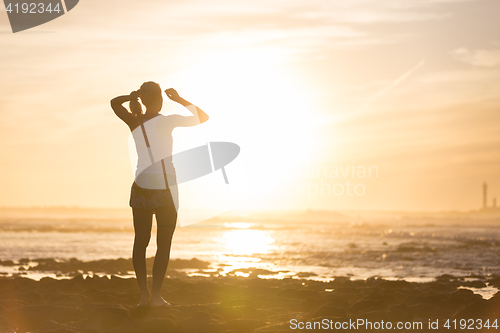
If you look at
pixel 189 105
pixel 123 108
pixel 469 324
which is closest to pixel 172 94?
pixel 189 105

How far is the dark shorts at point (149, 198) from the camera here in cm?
528

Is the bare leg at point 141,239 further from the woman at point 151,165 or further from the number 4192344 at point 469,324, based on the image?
the number 4192344 at point 469,324

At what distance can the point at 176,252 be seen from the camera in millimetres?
20578

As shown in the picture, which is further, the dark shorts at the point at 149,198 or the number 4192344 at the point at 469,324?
the dark shorts at the point at 149,198

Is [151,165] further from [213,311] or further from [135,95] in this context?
[213,311]

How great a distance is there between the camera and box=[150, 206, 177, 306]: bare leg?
17.5 feet

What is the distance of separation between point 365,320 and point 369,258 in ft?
46.1

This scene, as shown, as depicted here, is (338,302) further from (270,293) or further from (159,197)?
(159,197)

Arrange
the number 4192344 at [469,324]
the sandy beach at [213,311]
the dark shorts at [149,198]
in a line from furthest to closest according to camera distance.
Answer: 1. the dark shorts at [149,198]
2. the number 4192344 at [469,324]
3. the sandy beach at [213,311]

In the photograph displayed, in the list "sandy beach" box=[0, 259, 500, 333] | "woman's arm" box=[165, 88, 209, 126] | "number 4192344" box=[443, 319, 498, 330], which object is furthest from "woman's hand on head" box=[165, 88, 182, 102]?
"number 4192344" box=[443, 319, 498, 330]

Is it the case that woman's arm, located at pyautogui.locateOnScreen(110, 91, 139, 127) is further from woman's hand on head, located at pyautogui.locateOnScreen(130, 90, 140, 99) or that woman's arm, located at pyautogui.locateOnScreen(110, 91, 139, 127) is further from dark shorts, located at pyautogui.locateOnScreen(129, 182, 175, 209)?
dark shorts, located at pyautogui.locateOnScreen(129, 182, 175, 209)

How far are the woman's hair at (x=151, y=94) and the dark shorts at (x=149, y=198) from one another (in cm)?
87

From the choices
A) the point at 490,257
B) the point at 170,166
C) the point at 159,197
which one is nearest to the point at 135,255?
the point at 159,197

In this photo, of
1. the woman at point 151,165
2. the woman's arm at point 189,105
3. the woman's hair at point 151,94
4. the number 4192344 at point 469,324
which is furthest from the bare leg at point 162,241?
the number 4192344 at point 469,324
